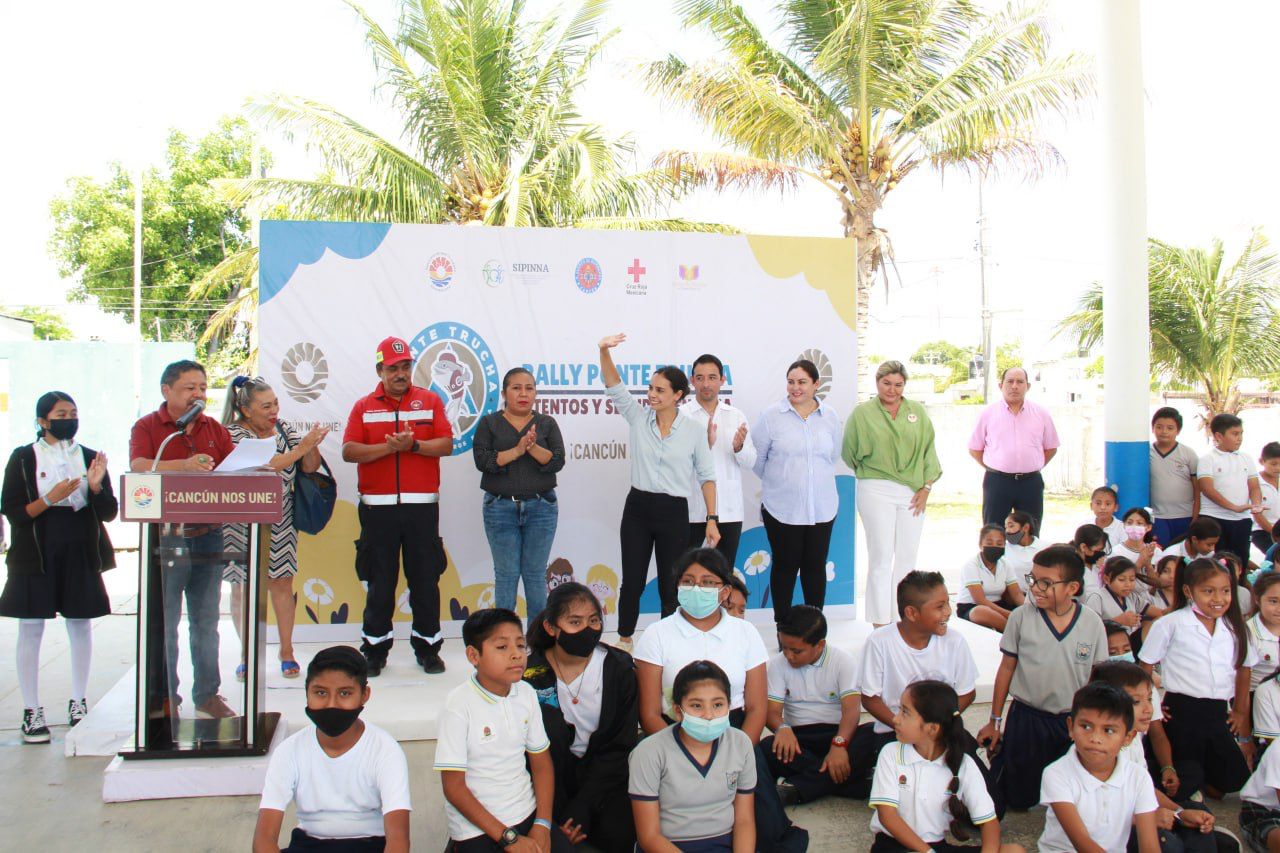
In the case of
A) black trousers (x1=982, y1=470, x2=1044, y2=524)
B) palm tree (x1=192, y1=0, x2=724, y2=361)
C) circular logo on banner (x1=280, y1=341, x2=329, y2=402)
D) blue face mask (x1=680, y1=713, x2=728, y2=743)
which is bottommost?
blue face mask (x1=680, y1=713, x2=728, y2=743)

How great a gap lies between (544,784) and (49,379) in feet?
54.5

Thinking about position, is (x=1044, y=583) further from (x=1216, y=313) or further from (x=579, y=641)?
(x=1216, y=313)

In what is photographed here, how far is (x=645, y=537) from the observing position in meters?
5.26

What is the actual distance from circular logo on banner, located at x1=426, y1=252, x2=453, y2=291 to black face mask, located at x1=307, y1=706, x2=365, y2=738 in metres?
3.36

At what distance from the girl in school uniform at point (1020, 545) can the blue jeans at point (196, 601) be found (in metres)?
3.85

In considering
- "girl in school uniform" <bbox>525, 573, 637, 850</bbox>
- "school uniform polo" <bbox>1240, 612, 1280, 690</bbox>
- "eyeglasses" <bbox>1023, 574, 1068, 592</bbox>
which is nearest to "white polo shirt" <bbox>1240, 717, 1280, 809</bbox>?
"school uniform polo" <bbox>1240, 612, 1280, 690</bbox>

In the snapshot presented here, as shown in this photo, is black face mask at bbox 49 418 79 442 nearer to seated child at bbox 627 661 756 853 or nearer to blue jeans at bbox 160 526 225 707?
blue jeans at bbox 160 526 225 707

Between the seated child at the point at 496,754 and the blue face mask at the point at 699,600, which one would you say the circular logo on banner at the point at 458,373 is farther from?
the seated child at the point at 496,754

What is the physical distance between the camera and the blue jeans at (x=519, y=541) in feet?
16.9

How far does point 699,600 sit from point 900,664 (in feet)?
2.79

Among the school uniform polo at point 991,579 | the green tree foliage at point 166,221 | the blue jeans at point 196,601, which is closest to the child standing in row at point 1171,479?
the school uniform polo at point 991,579

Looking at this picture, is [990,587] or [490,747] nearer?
[490,747]

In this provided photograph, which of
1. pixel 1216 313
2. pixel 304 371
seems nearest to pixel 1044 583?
pixel 304 371

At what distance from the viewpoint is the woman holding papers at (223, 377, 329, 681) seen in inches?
184
